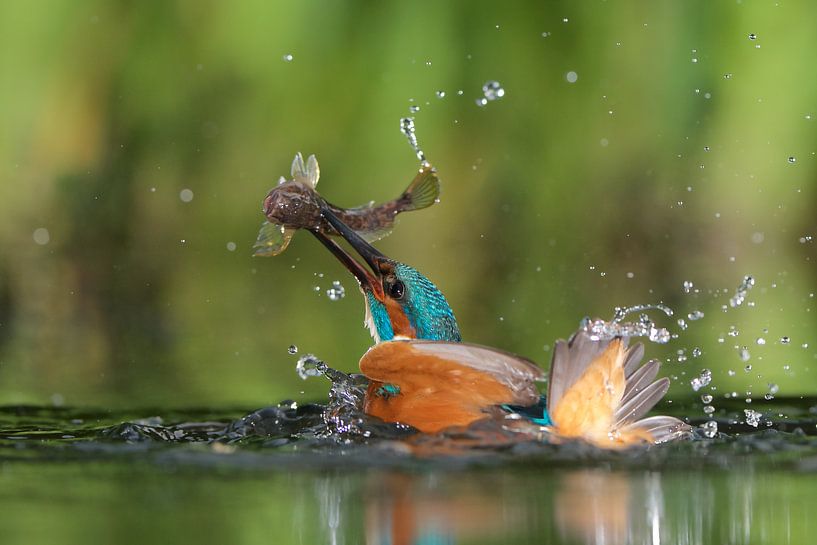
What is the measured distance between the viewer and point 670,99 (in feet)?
29.8

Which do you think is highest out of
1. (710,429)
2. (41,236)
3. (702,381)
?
(41,236)

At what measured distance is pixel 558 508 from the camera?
403cm

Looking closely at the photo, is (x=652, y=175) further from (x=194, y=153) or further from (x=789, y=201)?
(x=194, y=153)

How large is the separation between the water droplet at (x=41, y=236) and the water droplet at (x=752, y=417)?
553 centimetres

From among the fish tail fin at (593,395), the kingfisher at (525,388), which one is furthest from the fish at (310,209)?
the fish tail fin at (593,395)

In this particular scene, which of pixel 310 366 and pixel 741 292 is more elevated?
pixel 741 292

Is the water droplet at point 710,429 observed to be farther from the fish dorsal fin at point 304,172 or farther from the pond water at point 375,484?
the fish dorsal fin at point 304,172

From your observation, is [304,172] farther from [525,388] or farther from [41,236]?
[41,236]

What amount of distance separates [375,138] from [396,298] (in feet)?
10.6

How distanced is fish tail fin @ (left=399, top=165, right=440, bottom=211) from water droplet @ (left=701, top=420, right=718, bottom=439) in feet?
4.43

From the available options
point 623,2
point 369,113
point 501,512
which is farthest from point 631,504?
point 623,2

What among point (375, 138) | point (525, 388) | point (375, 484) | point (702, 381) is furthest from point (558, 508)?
point (375, 138)

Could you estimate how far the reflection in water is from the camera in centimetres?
372

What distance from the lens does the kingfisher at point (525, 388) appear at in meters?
4.96
